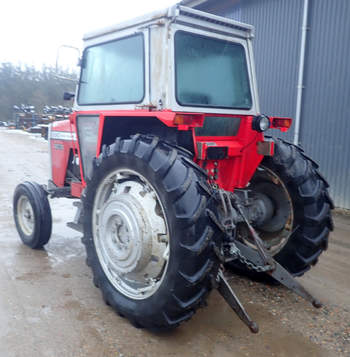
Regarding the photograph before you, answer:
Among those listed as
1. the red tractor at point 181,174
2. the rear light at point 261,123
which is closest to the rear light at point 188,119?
the red tractor at point 181,174

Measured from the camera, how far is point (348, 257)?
15.3 ft

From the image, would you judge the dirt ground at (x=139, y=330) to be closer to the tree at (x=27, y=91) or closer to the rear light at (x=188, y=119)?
the rear light at (x=188, y=119)

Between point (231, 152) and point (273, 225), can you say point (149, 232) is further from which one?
point (273, 225)

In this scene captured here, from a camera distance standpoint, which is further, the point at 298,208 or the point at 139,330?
the point at 298,208

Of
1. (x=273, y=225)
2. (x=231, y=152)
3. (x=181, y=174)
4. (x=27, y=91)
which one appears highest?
(x=27, y=91)

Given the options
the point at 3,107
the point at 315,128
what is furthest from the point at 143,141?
the point at 3,107

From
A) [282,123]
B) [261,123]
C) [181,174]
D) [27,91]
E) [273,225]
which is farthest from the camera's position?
[27,91]

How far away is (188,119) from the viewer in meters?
2.74

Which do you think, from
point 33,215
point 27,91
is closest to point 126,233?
point 33,215

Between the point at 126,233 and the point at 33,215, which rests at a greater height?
the point at 126,233

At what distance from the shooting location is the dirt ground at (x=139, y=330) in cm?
273

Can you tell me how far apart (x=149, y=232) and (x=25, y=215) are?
2.51 meters

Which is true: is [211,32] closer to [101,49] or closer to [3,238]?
[101,49]

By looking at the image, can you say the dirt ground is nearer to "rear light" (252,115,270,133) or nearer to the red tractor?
the red tractor
